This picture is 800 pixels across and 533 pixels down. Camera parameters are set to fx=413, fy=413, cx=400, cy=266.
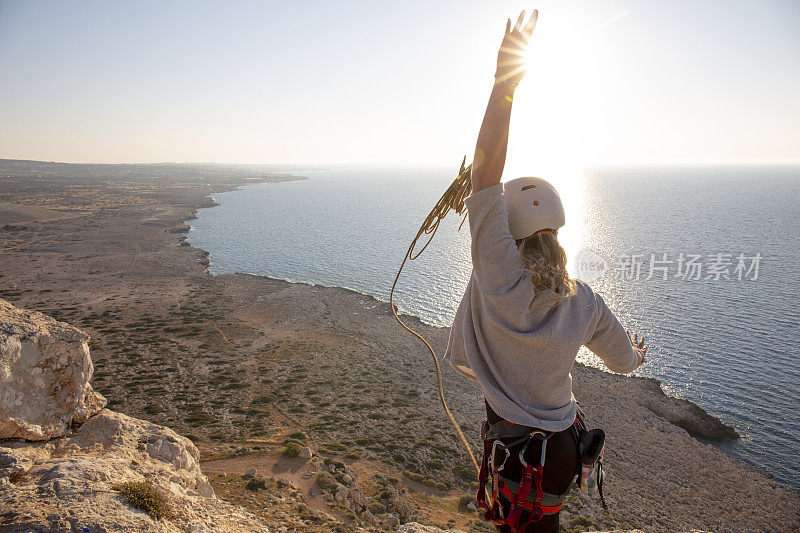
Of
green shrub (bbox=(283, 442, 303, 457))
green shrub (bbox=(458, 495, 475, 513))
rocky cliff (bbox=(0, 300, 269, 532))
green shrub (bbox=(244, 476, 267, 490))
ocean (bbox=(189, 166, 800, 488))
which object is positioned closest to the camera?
rocky cliff (bbox=(0, 300, 269, 532))

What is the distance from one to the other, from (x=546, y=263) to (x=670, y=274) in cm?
5593

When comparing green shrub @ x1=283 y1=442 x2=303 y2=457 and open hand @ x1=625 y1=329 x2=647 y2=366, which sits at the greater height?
open hand @ x1=625 y1=329 x2=647 y2=366

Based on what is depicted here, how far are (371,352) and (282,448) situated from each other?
14.6 m

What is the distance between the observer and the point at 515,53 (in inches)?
69.9

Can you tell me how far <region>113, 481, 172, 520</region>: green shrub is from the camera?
4919mm

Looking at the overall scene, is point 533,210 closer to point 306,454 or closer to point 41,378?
point 41,378

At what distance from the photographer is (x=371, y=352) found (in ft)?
96.7

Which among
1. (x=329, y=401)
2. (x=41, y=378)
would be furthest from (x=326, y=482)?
(x=329, y=401)

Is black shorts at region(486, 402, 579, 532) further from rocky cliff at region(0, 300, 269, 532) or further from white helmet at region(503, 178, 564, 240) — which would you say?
rocky cliff at region(0, 300, 269, 532)

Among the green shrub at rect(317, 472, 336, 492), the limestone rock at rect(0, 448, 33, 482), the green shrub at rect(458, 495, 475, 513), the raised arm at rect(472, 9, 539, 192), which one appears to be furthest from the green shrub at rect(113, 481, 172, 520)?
the green shrub at rect(458, 495, 475, 513)

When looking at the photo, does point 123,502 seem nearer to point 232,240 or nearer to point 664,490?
point 664,490

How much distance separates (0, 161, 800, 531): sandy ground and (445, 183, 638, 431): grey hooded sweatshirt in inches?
307

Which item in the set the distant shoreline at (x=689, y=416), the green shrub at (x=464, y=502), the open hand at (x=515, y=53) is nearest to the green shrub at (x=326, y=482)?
the green shrub at (x=464, y=502)

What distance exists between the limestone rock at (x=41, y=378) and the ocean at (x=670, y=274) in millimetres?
28252
